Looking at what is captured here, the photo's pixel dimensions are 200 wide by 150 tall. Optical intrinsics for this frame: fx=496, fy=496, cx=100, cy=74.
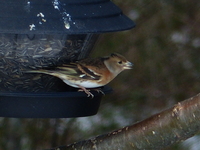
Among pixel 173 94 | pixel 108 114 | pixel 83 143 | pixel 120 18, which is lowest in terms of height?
pixel 108 114

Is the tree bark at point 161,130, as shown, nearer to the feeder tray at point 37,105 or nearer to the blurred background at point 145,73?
the feeder tray at point 37,105

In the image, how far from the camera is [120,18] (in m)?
2.29

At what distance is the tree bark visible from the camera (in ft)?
6.47

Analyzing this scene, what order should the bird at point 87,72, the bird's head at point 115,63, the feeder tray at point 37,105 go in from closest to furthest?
the feeder tray at point 37,105
the bird at point 87,72
the bird's head at point 115,63

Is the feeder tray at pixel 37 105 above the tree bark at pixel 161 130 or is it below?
below

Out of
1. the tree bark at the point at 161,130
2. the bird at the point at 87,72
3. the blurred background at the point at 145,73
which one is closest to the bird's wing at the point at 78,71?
the bird at the point at 87,72

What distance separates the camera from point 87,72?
2621 millimetres

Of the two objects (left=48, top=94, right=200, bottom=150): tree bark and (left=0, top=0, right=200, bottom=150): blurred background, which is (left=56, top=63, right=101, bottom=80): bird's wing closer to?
(left=48, top=94, right=200, bottom=150): tree bark

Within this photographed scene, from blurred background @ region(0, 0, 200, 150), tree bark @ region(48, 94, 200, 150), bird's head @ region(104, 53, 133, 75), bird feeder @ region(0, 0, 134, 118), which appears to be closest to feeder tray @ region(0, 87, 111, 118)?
bird feeder @ region(0, 0, 134, 118)

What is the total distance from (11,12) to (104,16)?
41 cm

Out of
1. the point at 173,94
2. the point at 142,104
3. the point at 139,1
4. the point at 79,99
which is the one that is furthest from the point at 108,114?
the point at 79,99

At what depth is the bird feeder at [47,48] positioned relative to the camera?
79.1 inches

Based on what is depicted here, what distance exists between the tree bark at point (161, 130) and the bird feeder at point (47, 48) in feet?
0.99

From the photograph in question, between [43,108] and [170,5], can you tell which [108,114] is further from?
[43,108]
